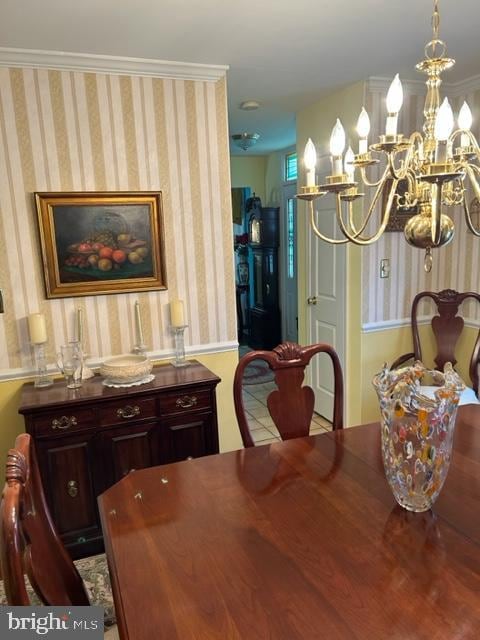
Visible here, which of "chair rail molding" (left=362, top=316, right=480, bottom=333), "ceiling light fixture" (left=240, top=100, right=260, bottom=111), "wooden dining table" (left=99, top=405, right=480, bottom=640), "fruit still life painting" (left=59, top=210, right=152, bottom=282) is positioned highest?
"ceiling light fixture" (left=240, top=100, right=260, bottom=111)

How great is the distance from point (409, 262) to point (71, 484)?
271cm

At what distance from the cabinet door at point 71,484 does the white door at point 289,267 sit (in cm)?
357

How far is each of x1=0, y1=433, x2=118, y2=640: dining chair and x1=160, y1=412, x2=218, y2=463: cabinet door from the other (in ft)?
4.17

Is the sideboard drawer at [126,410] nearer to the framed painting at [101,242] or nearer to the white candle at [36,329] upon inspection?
the white candle at [36,329]

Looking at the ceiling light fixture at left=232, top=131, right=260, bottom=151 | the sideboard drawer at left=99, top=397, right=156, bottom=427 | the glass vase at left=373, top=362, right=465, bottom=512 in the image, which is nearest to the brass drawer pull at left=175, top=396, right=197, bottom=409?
the sideboard drawer at left=99, top=397, right=156, bottom=427

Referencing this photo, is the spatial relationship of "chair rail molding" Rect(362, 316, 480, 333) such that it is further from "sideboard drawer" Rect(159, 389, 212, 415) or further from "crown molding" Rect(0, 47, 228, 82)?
"crown molding" Rect(0, 47, 228, 82)

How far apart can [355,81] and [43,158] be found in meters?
2.05

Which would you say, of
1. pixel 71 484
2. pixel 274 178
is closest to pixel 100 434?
pixel 71 484

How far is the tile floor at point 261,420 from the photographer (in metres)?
3.74

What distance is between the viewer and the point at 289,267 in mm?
5684

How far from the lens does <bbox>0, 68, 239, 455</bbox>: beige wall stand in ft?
8.05

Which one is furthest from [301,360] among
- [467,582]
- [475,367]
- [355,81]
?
[355,81]

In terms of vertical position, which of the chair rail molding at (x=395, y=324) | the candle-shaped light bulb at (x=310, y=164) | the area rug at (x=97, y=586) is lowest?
the area rug at (x=97, y=586)

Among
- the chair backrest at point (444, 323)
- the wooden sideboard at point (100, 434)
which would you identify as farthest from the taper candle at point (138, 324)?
the chair backrest at point (444, 323)
